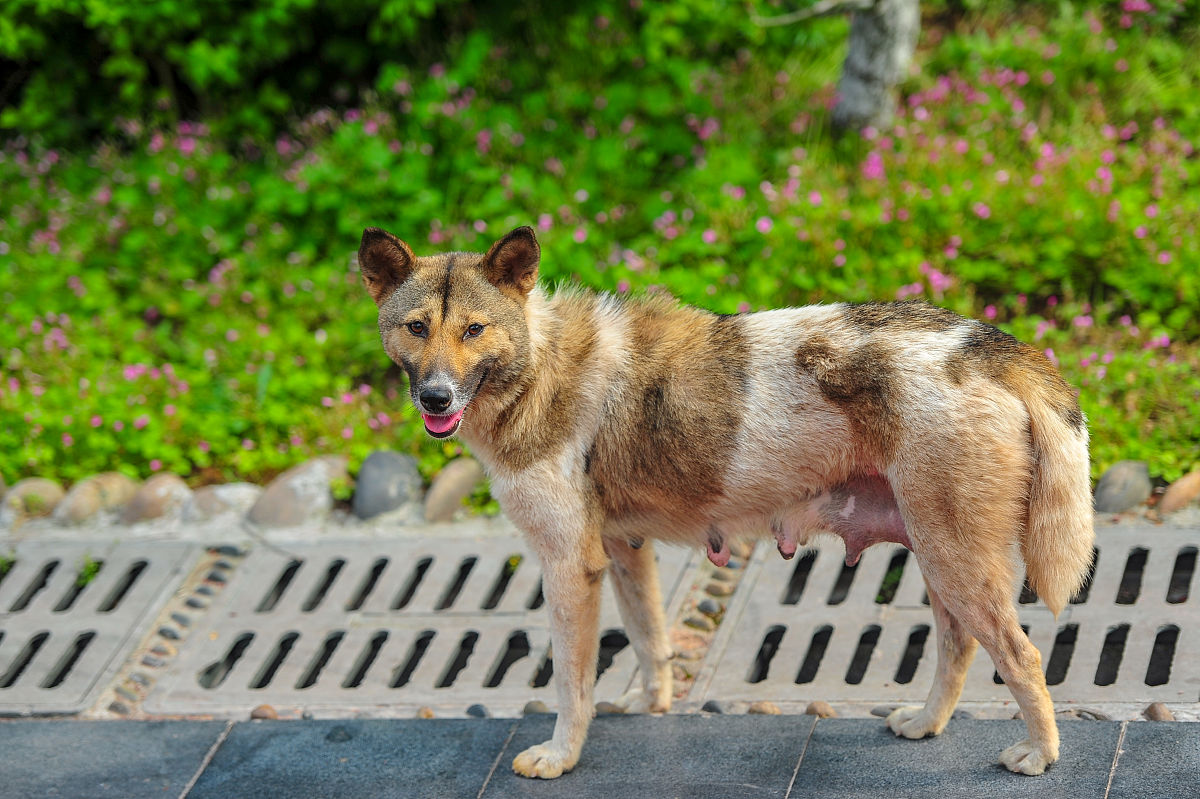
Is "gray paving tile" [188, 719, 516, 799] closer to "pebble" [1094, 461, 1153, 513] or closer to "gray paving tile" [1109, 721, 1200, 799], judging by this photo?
"gray paving tile" [1109, 721, 1200, 799]

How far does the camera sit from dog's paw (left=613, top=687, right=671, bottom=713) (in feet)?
13.5

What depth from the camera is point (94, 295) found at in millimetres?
7176

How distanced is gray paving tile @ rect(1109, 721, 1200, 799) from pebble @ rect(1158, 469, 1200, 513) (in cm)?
133

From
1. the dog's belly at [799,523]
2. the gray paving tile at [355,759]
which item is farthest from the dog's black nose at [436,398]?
the gray paving tile at [355,759]

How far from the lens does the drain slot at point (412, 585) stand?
16.1 ft

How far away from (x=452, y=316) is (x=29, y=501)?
10.6 ft

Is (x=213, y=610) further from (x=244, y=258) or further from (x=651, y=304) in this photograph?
(x=244, y=258)

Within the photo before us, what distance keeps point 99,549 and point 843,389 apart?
3.66 meters

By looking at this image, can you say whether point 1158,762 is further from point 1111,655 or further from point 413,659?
point 413,659

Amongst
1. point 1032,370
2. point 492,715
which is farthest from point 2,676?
point 1032,370

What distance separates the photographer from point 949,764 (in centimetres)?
357

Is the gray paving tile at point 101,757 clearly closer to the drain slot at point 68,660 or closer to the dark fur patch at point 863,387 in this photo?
the drain slot at point 68,660

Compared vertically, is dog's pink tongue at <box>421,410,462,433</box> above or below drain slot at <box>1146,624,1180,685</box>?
below

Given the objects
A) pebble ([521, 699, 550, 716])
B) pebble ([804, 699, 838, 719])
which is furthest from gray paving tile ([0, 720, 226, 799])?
pebble ([804, 699, 838, 719])
